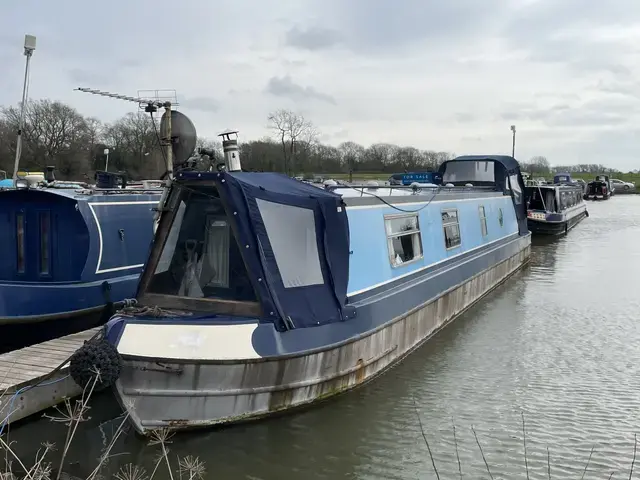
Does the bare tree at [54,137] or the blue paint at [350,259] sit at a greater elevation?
the bare tree at [54,137]

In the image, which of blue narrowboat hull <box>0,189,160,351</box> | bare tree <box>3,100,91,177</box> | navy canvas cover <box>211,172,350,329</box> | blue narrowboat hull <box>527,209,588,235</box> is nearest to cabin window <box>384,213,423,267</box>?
navy canvas cover <box>211,172,350,329</box>

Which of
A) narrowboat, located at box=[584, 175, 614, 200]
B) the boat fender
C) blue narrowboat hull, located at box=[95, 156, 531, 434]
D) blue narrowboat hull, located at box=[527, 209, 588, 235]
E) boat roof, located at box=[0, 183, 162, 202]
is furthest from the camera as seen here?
narrowboat, located at box=[584, 175, 614, 200]

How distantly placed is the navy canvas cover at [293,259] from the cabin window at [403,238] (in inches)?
68.7

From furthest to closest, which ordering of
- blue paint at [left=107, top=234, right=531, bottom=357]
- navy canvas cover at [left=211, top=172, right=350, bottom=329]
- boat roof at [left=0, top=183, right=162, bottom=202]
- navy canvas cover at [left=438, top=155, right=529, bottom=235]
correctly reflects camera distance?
navy canvas cover at [left=438, top=155, right=529, bottom=235]
boat roof at [left=0, top=183, right=162, bottom=202]
navy canvas cover at [left=211, top=172, right=350, bottom=329]
blue paint at [left=107, top=234, right=531, bottom=357]

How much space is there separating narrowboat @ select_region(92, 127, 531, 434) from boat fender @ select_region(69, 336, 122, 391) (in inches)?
2.5

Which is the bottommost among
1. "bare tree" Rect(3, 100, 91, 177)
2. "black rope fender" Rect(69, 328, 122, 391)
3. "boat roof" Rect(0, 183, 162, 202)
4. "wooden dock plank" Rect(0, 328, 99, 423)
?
"wooden dock plank" Rect(0, 328, 99, 423)

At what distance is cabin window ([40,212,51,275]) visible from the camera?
8016mm

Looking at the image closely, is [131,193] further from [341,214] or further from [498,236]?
[498,236]

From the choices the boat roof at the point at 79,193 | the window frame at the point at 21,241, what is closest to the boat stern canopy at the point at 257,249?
the boat roof at the point at 79,193

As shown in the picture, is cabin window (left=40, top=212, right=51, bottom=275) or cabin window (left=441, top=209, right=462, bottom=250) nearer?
cabin window (left=40, top=212, right=51, bottom=275)

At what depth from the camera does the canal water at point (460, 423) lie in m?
5.25

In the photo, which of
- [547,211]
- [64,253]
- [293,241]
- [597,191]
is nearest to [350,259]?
[293,241]

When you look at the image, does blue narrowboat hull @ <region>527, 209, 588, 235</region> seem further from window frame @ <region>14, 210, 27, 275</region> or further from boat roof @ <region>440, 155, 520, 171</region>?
window frame @ <region>14, 210, 27, 275</region>

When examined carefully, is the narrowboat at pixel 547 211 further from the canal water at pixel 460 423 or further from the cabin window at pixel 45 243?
the cabin window at pixel 45 243
